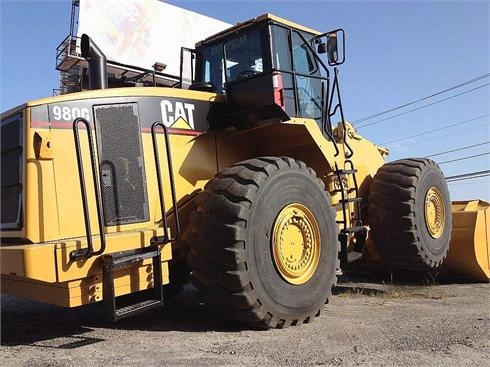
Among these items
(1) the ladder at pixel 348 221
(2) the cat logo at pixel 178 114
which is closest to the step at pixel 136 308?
(2) the cat logo at pixel 178 114

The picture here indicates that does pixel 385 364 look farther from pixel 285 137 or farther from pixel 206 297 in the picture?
pixel 285 137

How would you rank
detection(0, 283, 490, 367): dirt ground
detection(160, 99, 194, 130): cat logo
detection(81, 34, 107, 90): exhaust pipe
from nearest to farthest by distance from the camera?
1. detection(0, 283, 490, 367): dirt ground
2. detection(160, 99, 194, 130): cat logo
3. detection(81, 34, 107, 90): exhaust pipe

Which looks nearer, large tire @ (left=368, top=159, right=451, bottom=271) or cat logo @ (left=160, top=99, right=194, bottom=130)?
cat logo @ (left=160, top=99, right=194, bottom=130)

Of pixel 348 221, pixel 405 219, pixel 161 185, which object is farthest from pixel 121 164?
pixel 405 219

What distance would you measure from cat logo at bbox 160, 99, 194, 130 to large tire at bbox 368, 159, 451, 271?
9.23ft

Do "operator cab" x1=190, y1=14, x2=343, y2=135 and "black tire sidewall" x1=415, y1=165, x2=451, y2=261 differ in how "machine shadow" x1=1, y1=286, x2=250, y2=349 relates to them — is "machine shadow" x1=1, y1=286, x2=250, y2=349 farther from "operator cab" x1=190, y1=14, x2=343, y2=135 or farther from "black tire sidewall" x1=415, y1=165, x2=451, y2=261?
"black tire sidewall" x1=415, y1=165, x2=451, y2=261

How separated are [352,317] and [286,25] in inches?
133

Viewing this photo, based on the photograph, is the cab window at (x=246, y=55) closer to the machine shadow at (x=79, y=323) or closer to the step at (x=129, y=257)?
the step at (x=129, y=257)

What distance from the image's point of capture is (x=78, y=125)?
171 inches

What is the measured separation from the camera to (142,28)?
17.9 meters

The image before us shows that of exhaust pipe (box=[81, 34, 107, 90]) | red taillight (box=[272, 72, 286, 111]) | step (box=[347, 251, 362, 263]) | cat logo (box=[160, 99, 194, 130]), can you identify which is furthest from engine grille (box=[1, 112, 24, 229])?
step (box=[347, 251, 362, 263])

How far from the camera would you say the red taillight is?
5.26m

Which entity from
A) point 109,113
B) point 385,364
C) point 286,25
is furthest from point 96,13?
point 385,364

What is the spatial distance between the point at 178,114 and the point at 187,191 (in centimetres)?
77
